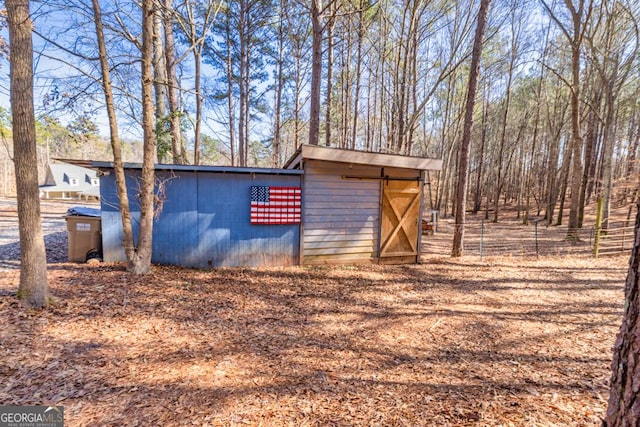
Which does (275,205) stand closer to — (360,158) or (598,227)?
(360,158)

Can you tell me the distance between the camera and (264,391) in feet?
7.66

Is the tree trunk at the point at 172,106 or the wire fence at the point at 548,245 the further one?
the tree trunk at the point at 172,106

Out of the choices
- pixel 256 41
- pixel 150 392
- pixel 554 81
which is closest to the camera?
pixel 150 392

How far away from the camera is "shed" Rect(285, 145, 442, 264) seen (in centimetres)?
643

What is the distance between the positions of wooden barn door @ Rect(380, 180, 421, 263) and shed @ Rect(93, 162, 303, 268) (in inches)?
91.5

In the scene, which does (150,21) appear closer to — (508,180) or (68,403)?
(68,403)

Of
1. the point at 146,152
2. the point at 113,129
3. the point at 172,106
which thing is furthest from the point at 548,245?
the point at 172,106

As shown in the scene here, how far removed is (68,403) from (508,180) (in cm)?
3209

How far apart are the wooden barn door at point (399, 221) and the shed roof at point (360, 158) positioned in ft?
1.77

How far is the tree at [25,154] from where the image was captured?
3164 millimetres

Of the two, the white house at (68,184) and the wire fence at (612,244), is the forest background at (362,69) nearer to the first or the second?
the wire fence at (612,244)

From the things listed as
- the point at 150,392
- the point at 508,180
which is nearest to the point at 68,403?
the point at 150,392

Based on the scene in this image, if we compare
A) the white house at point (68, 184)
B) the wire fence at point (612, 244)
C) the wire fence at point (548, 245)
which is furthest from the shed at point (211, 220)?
the white house at point (68, 184)

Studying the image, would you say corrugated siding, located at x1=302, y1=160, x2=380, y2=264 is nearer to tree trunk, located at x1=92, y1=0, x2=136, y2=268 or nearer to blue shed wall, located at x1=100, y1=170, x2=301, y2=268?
blue shed wall, located at x1=100, y1=170, x2=301, y2=268
